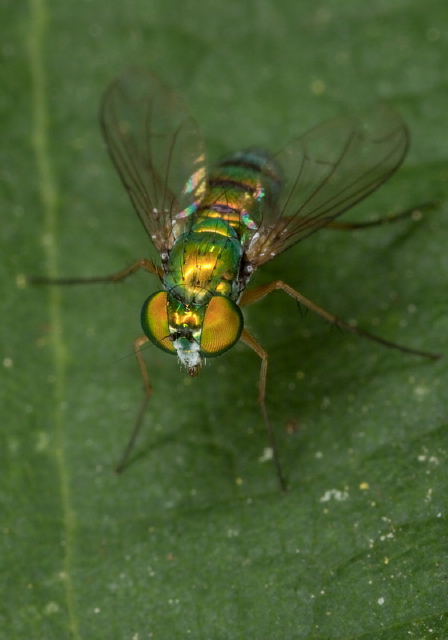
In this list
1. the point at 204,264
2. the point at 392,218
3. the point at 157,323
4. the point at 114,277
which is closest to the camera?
the point at 157,323

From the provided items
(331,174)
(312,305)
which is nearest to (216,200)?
(331,174)

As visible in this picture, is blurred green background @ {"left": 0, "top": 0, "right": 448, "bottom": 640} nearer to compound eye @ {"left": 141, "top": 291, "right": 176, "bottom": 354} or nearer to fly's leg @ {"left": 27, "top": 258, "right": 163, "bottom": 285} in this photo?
fly's leg @ {"left": 27, "top": 258, "right": 163, "bottom": 285}

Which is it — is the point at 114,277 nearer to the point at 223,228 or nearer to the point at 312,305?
the point at 223,228

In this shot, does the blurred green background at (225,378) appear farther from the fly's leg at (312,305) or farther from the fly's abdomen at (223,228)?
the fly's abdomen at (223,228)

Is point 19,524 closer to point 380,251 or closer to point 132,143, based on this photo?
point 132,143

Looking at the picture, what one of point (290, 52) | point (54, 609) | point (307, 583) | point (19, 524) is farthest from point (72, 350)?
point (290, 52)

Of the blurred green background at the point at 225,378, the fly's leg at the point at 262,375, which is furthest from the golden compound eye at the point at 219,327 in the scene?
the blurred green background at the point at 225,378

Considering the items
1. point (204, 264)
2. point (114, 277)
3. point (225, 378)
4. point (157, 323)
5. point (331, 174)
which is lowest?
point (225, 378)
